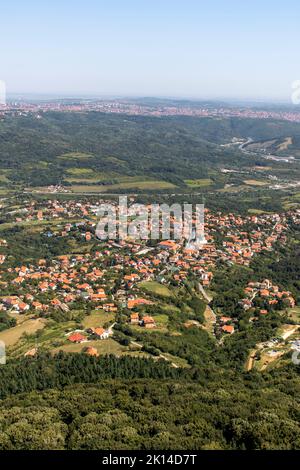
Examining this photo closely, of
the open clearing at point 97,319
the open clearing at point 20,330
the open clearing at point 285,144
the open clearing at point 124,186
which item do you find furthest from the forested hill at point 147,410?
the open clearing at point 285,144

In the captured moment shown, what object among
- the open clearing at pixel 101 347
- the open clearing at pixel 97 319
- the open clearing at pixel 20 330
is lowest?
the open clearing at pixel 20 330

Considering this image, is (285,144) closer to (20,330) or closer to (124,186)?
(124,186)

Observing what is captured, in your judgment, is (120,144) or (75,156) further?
(120,144)

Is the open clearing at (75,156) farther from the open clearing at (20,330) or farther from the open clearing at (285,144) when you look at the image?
the open clearing at (20,330)

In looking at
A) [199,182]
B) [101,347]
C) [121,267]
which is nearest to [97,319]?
[101,347]

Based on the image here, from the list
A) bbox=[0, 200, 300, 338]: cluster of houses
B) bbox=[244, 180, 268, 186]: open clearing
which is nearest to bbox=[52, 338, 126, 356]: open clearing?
bbox=[0, 200, 300, 338]: cluster of houses

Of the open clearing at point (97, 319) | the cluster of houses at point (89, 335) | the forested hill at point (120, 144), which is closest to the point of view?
the cluster of houses at point (89, 335)

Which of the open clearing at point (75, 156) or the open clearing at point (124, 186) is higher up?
the open clearing at point (75, 156)
